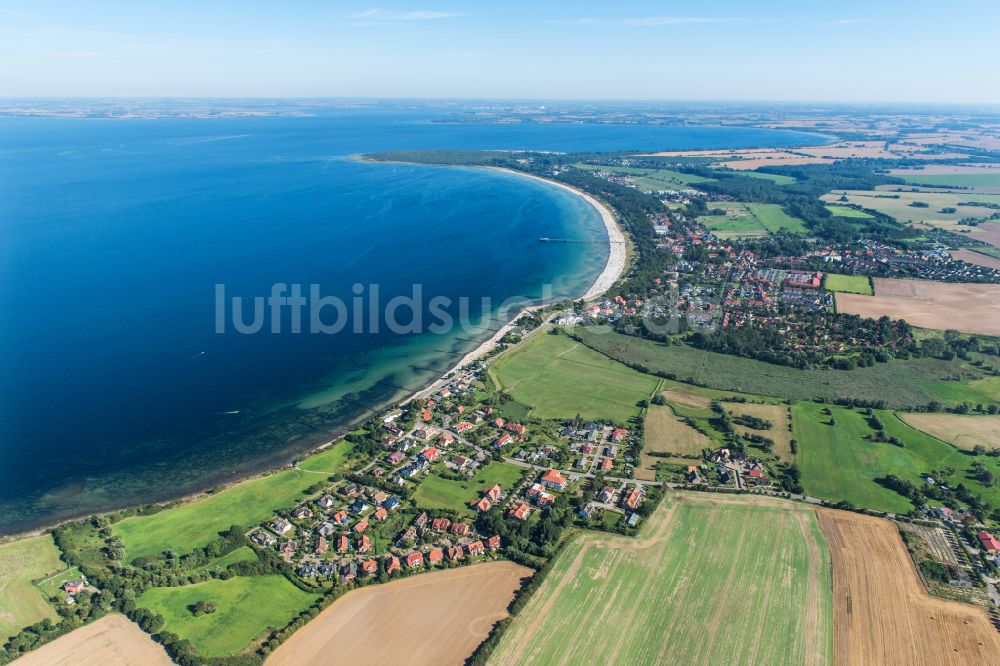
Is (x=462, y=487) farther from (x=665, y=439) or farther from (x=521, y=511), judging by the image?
(x=665, y=439)

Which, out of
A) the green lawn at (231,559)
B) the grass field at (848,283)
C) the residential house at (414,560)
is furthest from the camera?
the grass field at (848,283)

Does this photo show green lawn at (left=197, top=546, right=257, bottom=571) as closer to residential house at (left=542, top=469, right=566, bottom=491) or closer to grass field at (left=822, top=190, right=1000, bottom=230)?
residential house at (left=542, top=469, right=566, bottom=491)

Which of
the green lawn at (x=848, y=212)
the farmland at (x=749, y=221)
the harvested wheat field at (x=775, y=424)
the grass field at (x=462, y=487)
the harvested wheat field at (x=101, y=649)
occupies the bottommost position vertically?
the harvested wheat field at (x=101, y=649)

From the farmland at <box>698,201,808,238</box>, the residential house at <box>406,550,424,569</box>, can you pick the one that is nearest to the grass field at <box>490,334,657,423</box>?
the residential house at <box>406,550,424,569</box>

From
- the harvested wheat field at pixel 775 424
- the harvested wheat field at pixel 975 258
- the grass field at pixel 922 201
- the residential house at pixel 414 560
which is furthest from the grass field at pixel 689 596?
the grass field at pixel 922 201

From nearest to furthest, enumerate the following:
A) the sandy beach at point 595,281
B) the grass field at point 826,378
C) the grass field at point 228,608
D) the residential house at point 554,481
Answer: the grass field at point 228,608, the residential house at point 554,481, the grass field at point 826,378, the sandy beach at point 595,281

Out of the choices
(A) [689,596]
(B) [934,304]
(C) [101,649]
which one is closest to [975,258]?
(B) [934,304]

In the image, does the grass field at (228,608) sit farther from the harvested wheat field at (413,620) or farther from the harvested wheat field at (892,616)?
the harvested wheat field at (892,616)
